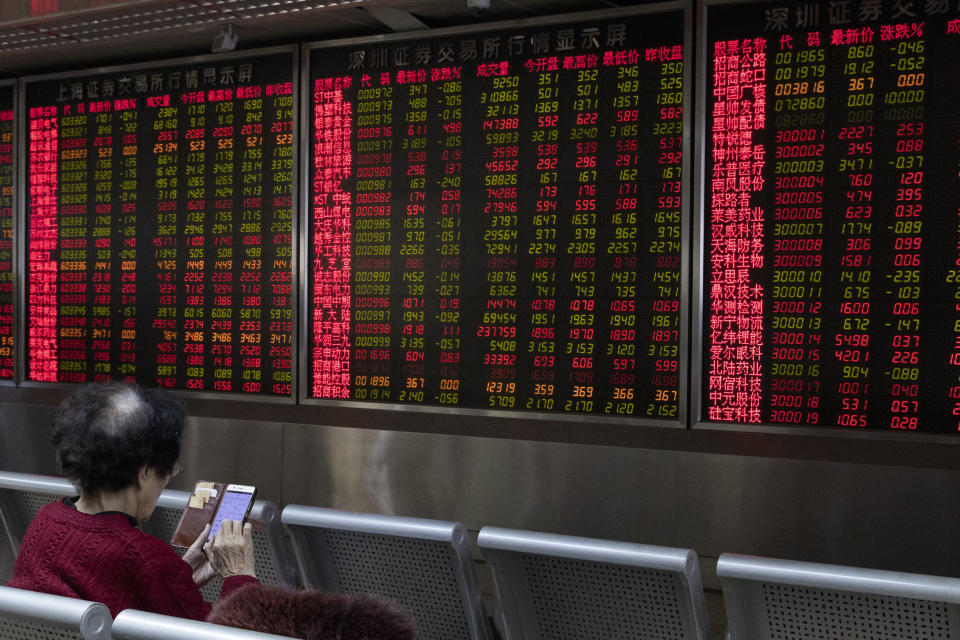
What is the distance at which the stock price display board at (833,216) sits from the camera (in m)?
3.82

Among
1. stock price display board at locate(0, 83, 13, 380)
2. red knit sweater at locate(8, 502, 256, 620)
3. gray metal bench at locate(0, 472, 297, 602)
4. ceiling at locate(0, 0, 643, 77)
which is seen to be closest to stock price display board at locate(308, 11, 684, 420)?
ceiling at locate(0, 0, 643, 77)

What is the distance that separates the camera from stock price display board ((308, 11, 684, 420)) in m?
4.32

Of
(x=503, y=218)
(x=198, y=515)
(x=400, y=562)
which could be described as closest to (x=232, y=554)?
(x=198, y=515)

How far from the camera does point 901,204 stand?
3.87 metres

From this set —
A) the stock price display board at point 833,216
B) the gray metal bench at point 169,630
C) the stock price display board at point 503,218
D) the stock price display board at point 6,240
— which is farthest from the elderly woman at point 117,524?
the stock price display board at point 6,240

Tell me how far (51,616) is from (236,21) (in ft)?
11.3

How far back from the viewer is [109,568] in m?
2.00

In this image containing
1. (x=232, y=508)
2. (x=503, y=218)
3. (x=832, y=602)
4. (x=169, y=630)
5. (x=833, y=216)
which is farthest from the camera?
(x=503, y=218)

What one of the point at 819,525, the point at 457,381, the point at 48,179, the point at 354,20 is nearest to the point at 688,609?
the point at 819,525

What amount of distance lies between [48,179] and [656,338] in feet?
12.6

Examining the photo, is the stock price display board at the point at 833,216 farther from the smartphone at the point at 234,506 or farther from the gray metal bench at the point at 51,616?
the gray metal bench at the point at 51,616

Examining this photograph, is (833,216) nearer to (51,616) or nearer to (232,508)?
(232,508)

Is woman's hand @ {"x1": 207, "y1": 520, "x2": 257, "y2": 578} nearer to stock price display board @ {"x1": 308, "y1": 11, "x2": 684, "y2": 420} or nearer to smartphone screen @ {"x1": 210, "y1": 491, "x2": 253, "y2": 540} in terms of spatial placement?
smartphone screen @ {"x1": 210, "y1": 491, "x2": 253, "y2": 540}

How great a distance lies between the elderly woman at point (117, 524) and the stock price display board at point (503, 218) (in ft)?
7.90
